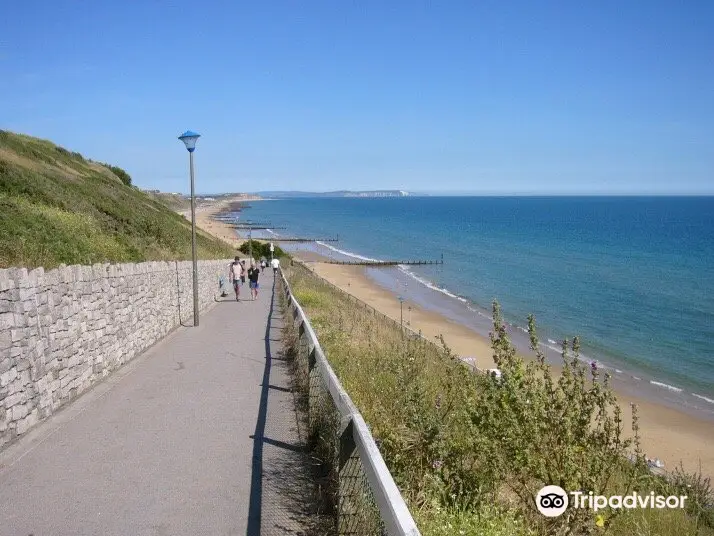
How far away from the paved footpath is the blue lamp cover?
8087mm

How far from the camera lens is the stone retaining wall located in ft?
22.3

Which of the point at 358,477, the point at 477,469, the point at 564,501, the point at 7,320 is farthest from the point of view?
the point at 7,320

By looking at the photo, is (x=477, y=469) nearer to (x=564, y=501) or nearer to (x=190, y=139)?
(x=564, y=501)

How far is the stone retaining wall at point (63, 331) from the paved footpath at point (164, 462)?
0.27 meters

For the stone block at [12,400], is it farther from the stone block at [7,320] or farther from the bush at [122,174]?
the bush at [122,174]

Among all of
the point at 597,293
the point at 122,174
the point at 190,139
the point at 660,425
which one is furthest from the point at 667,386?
the point at 122,174

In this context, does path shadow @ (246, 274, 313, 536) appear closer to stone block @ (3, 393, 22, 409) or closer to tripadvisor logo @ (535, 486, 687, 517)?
tripadvisor logo @ (535, 486, 687, 517)

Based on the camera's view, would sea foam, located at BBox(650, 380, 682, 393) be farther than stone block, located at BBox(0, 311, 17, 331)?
Yes

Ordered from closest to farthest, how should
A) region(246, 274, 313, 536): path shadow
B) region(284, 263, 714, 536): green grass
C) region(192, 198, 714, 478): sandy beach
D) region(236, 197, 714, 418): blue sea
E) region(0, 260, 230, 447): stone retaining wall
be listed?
1. region(284, 263, 714, 536): green grass
2. region(246, 274, 313, 536): path shadow
3. region(0, 260, 230, 447): stone retaining wall
4. region(192, 198, 714, 478): sandy beach
5. region(236, 197, 714, 418): blue sea

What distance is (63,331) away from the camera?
8.33 meters

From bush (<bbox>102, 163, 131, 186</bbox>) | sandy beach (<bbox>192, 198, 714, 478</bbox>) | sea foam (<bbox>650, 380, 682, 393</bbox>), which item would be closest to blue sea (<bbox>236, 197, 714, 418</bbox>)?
sea foam (<bbox>650, 380, 682, 393</bbox>)

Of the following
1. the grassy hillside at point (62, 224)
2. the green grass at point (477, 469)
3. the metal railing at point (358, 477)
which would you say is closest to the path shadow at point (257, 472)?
the metal railing at point (358, 477)

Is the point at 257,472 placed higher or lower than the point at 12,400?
lower

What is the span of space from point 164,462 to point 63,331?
9.45 feet
